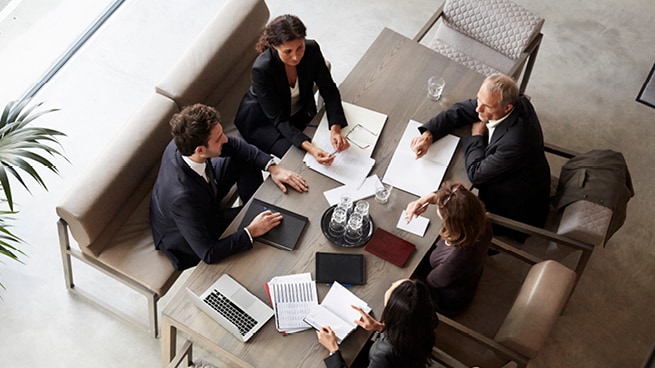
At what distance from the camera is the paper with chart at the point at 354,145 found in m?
3.70

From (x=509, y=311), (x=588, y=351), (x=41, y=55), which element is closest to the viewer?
(x=509, y=311)

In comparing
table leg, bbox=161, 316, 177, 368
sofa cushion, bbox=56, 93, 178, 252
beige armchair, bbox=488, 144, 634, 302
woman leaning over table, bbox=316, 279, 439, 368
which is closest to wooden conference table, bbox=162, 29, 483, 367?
table leg, bbox=161, 316, 177, 368

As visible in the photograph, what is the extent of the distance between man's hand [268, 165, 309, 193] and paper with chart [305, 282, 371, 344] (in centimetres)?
54

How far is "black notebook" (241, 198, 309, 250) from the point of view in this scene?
11.3 ft

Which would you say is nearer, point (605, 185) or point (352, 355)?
point (352, 355)

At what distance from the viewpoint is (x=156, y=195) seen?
364 cm

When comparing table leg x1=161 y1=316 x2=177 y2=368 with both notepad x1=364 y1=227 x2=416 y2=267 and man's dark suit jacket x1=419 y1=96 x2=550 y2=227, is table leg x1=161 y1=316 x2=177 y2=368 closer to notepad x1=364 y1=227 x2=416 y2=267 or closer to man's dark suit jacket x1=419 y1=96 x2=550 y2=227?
notepad x1=364 y1=227 x2=416 y2=267

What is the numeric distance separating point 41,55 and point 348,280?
3.00 meters

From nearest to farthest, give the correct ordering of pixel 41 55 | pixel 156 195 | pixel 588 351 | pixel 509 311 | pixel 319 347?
pixel 319 347 < pixel 509 311 < pixel 156 195 < pixel 588 351 < pixel 41 55

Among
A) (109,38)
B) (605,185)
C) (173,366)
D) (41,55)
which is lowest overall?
(173,366)

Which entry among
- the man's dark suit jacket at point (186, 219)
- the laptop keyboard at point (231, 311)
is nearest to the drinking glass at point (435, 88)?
the man's dark suit jacket at point (186, 219)

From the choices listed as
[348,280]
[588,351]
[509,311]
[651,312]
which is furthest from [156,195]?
[651,312]

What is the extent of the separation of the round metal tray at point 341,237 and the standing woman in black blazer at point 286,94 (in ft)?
1.01

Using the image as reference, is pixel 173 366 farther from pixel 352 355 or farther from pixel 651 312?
pixel 651 312
